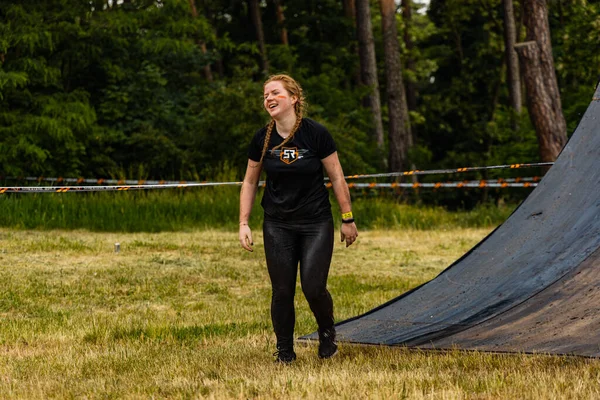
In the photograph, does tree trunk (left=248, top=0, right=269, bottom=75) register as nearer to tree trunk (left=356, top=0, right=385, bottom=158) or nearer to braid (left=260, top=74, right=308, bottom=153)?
tree trunk (left=356, top=0, right=385, bottom=158)

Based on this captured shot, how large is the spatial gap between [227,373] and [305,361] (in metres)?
0.55

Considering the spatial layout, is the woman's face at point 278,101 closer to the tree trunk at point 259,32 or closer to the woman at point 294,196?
the woman at point 294,196

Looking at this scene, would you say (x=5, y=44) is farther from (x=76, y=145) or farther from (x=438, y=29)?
(x=438, y=29)

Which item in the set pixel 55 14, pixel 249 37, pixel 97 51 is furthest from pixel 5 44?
pixel 249 37

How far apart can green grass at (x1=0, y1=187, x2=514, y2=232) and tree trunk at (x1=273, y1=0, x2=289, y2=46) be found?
1546 centimetres

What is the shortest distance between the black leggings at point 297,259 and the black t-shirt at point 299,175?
7 cm

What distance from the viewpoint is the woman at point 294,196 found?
5.87m

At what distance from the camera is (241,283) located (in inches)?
442

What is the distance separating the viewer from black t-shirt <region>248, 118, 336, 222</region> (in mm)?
5832

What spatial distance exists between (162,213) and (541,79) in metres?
7.48

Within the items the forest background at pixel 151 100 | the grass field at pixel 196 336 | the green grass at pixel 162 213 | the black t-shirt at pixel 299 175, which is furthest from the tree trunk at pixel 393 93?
the black t-shirt at pixel 299 175

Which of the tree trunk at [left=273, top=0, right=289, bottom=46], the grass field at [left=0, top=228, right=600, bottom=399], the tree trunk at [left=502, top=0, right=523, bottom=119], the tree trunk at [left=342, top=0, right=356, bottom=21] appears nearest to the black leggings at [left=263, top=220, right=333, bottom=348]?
the grass field at [left=0, top=228, right=600, bottom=399]

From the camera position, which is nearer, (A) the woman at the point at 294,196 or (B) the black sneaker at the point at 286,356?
(A) the woman at the point at 294,196

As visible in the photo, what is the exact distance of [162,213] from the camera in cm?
1808
